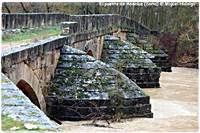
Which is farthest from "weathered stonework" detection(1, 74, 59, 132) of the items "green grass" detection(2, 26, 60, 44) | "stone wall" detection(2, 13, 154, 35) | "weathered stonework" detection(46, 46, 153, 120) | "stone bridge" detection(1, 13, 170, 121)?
"stone wall" detection(2, 13, 154, 35)

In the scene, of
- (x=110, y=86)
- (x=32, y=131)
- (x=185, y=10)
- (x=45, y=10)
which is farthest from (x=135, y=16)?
(x=32, y=131)

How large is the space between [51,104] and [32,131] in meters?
8.18

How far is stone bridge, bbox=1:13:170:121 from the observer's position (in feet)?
36.0

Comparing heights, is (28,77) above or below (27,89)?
above

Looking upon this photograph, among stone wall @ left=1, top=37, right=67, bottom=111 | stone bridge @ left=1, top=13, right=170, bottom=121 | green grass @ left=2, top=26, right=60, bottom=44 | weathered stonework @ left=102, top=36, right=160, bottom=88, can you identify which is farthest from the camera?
weathered stonework @ left=102, top=36, right=160, bottom=88

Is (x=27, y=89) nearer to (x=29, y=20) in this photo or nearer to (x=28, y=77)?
(x=28, y=77)

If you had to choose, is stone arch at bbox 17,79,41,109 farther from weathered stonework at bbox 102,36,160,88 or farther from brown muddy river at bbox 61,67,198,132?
weathered stonework at bbox 102,36,160,88

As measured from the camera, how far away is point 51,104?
44.8ft

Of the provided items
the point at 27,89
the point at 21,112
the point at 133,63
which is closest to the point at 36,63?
the point at 27,89

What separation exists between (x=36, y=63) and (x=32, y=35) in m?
2.33

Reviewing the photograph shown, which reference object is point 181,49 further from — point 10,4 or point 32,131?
point 32,131

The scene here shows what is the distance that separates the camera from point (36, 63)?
12.4 metres

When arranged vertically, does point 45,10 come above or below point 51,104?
above

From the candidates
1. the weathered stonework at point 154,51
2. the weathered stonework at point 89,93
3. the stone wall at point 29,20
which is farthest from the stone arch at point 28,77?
the weathered stonework at point 154,51
